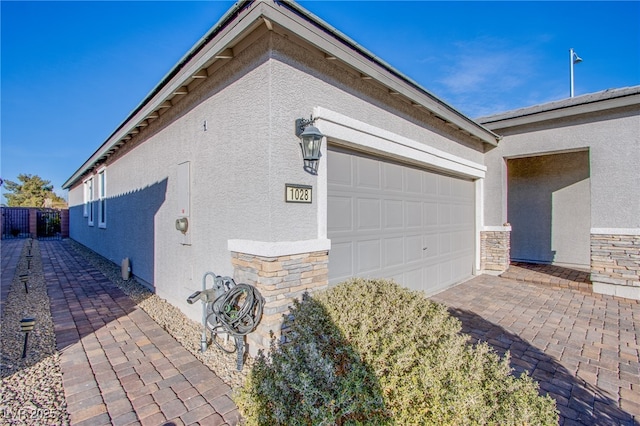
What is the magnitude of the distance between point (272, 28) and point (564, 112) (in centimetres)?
782

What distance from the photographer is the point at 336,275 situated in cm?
456

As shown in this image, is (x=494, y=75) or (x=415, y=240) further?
(x=494, y=75)

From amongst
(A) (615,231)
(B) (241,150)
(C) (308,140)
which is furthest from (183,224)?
→ (A) (615,231)

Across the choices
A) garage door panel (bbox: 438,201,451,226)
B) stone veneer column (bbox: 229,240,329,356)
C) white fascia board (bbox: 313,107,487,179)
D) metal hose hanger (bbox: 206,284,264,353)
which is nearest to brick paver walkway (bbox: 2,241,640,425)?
metal hose hanger (bbox: 206,284,264,353)

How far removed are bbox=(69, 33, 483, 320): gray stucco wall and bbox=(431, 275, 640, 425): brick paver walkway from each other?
3.34m

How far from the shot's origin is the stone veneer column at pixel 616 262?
263 inches

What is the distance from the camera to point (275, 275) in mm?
3559

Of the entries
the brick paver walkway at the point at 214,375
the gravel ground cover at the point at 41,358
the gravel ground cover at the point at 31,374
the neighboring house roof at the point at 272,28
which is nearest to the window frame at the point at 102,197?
the brick paver walkway at the point at 214,375

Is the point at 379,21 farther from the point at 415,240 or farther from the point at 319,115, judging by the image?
the point at 415,240

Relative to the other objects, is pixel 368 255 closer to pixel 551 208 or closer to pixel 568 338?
pixel 568 338

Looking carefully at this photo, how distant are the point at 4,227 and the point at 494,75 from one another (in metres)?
27.6

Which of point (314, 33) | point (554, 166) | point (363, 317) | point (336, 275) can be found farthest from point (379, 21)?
point (554, 166)

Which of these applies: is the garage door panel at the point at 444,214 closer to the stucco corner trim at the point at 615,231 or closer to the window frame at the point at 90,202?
the stucco corner trim at the point at 615,231

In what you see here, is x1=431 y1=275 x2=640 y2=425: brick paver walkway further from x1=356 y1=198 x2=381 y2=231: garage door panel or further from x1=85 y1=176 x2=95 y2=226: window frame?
x1=85 y1=176 x2=95 y2=226: window frame
